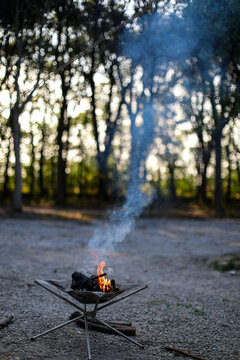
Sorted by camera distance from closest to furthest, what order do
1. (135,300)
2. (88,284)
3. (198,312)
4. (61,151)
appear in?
(88,284), (198,312), (135,300), (61,151)

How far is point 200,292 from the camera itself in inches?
256

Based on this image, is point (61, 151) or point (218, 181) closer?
point (218, 181)

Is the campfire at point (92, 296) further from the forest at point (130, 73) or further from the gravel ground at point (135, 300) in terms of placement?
the forest at point (130, 73)

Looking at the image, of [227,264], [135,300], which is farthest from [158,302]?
[227,264]

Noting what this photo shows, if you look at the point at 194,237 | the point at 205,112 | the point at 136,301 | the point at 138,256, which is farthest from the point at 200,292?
the point at 194,237

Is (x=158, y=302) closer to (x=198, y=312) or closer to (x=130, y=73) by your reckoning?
(x=198, y=312)

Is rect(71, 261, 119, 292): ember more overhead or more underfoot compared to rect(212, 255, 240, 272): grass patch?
more overhead

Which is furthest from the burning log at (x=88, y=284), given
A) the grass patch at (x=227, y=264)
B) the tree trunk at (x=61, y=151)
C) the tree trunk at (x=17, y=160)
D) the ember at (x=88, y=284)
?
the tree trunk at (x=61, y=151)

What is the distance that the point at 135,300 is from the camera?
590 cm

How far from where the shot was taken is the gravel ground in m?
3.91

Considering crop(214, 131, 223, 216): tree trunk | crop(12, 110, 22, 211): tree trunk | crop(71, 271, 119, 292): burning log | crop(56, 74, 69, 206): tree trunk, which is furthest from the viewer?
crop(56, 74, 69, 206): tree trunk

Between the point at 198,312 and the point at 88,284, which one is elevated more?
the point at 88,284

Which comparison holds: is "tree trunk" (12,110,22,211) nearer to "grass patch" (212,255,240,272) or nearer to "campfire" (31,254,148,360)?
"grass patch" (212,255,240,272)

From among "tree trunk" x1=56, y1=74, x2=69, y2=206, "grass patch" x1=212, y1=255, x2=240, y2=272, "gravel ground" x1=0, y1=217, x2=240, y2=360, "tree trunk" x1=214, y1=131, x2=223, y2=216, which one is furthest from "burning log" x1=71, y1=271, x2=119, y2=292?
"tree trunk" x1=56, y1=74, x2=69, y2=206
